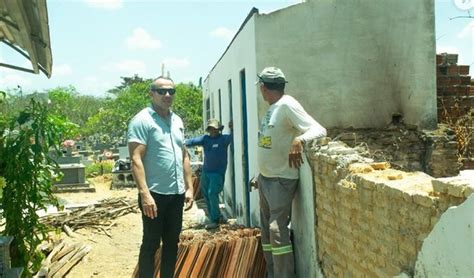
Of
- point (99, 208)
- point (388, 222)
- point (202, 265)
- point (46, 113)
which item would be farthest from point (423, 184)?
point (99, 208)

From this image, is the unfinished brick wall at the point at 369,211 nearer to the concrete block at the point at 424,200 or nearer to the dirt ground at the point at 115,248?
the concrete block at the point at 424,200

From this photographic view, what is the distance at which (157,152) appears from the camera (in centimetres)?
448

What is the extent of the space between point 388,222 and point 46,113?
379cm

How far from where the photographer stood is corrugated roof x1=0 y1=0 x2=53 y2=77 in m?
5.07

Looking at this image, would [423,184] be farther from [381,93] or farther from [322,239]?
[381,93]

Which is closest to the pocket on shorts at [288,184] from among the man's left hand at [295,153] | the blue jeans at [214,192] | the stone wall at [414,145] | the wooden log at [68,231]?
the man's left hand at [295,153]

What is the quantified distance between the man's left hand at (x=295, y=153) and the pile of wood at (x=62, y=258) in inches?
125

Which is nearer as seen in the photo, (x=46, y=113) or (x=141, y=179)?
(x=141, y=179)

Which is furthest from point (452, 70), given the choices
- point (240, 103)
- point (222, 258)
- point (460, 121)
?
point (222, 258)

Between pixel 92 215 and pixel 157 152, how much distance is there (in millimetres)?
6575

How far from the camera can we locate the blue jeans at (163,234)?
4438mm

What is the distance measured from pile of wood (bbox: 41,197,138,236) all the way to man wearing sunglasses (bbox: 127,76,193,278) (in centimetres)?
512

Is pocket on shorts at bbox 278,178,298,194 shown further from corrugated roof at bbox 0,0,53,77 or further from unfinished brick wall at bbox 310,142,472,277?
corrugated roof at bbox 0,0,53,77

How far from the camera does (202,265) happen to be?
529 cm
